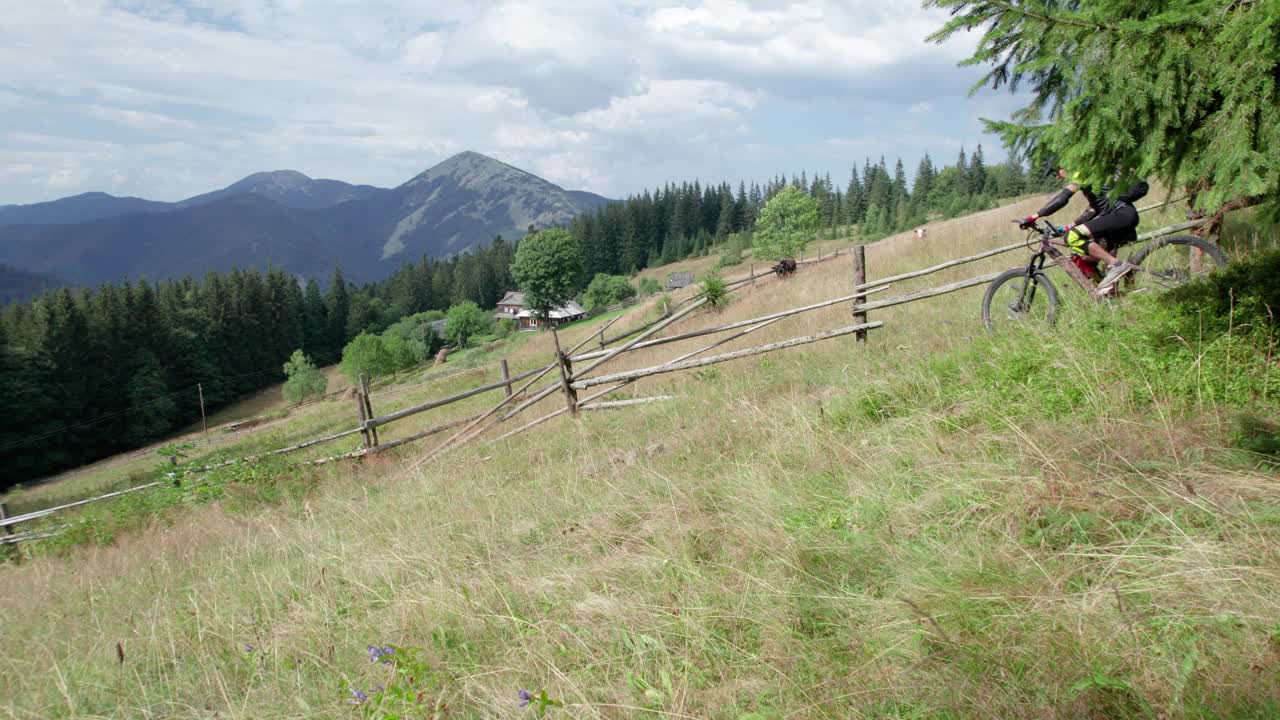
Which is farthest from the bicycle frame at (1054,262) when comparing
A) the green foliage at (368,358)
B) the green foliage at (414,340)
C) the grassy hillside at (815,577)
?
the green foliage at (414,340)

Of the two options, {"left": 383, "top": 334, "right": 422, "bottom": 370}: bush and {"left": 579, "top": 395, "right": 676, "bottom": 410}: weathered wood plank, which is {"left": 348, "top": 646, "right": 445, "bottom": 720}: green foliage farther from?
{"left": 383, "top": 334, "right": 422, "bottom": 370}: bush

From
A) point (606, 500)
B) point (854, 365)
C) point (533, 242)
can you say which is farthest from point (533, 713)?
point (533, 242)

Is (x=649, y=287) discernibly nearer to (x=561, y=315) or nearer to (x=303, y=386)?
(x=561, y=315)

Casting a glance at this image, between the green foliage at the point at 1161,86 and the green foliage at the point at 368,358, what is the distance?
70727 millimetres

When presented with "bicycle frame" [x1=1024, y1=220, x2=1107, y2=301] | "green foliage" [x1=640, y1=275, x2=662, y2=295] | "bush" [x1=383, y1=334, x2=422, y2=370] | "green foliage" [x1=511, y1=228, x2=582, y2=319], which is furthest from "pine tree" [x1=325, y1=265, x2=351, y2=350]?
"bicycle frame" [x1=1024, y1=220, x2=1107, y2=301]

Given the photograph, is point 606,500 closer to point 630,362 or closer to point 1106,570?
point 1106,570

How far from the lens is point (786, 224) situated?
64312 mm

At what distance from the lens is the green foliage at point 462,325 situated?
90.1 m

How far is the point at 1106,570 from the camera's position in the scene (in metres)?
2.13

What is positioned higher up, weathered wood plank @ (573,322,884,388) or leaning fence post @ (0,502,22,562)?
weathered wood plank @ (573,322,884,388)

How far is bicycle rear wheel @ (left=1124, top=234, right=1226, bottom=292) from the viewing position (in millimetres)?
5203

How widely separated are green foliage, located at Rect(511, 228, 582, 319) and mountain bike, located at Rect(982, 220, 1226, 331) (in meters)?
76.4

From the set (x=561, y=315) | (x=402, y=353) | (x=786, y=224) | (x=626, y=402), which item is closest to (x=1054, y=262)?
(x=626, y=402)

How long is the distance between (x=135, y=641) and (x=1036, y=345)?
633 cm
